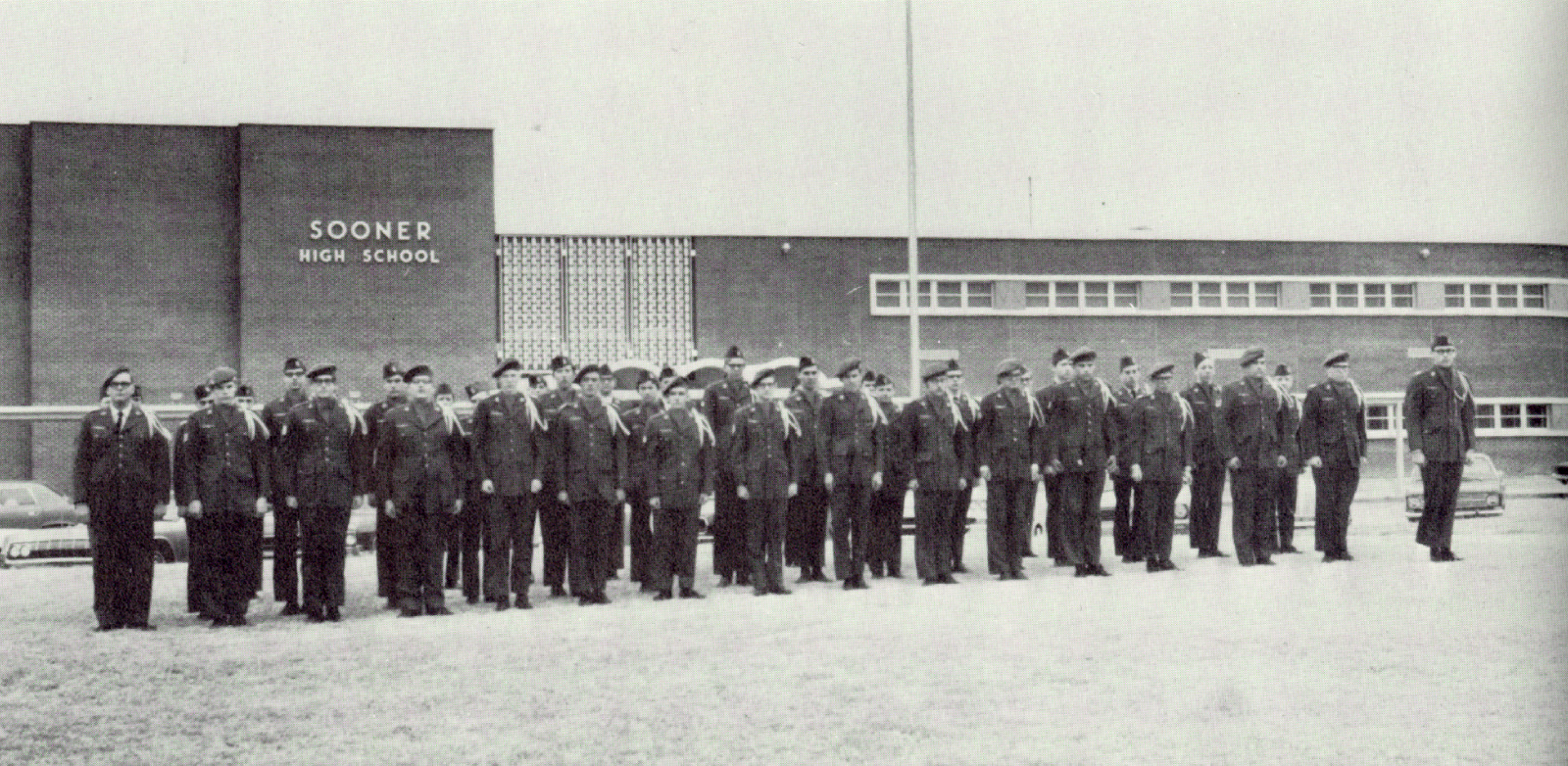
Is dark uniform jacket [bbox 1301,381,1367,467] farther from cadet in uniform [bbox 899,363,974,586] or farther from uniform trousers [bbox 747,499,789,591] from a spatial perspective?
uniform trousers [bbox 747,499,789,591]

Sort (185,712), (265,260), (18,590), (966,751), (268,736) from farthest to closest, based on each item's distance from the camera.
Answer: (265,260), (18,590), (185,712), (268,736), (966,751)

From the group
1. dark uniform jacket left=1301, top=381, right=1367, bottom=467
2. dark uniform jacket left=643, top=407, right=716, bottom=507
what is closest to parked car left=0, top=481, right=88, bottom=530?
dark uniform jacket left=643, top=407, right=716, bottom=507

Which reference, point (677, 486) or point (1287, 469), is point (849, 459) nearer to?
point (677, 486)

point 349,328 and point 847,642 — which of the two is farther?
point 349,328

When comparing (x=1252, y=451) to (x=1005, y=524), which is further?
(x=1252, y=451)

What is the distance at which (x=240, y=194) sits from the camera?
36000 millimetres

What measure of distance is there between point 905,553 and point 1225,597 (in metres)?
6.63

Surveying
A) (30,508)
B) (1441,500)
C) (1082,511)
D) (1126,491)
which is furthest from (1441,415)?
(30,508)

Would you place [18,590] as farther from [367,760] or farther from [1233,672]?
[1233,672]

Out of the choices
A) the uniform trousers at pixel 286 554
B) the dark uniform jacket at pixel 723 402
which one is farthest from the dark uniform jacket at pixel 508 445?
the dark uniform jacket at pixel 723 402

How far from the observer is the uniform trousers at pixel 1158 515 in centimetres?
1403

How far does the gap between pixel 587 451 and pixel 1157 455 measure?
17.6ft

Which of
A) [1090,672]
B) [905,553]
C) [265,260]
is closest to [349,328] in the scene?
[265,260]

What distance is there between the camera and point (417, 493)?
39.7 feet
